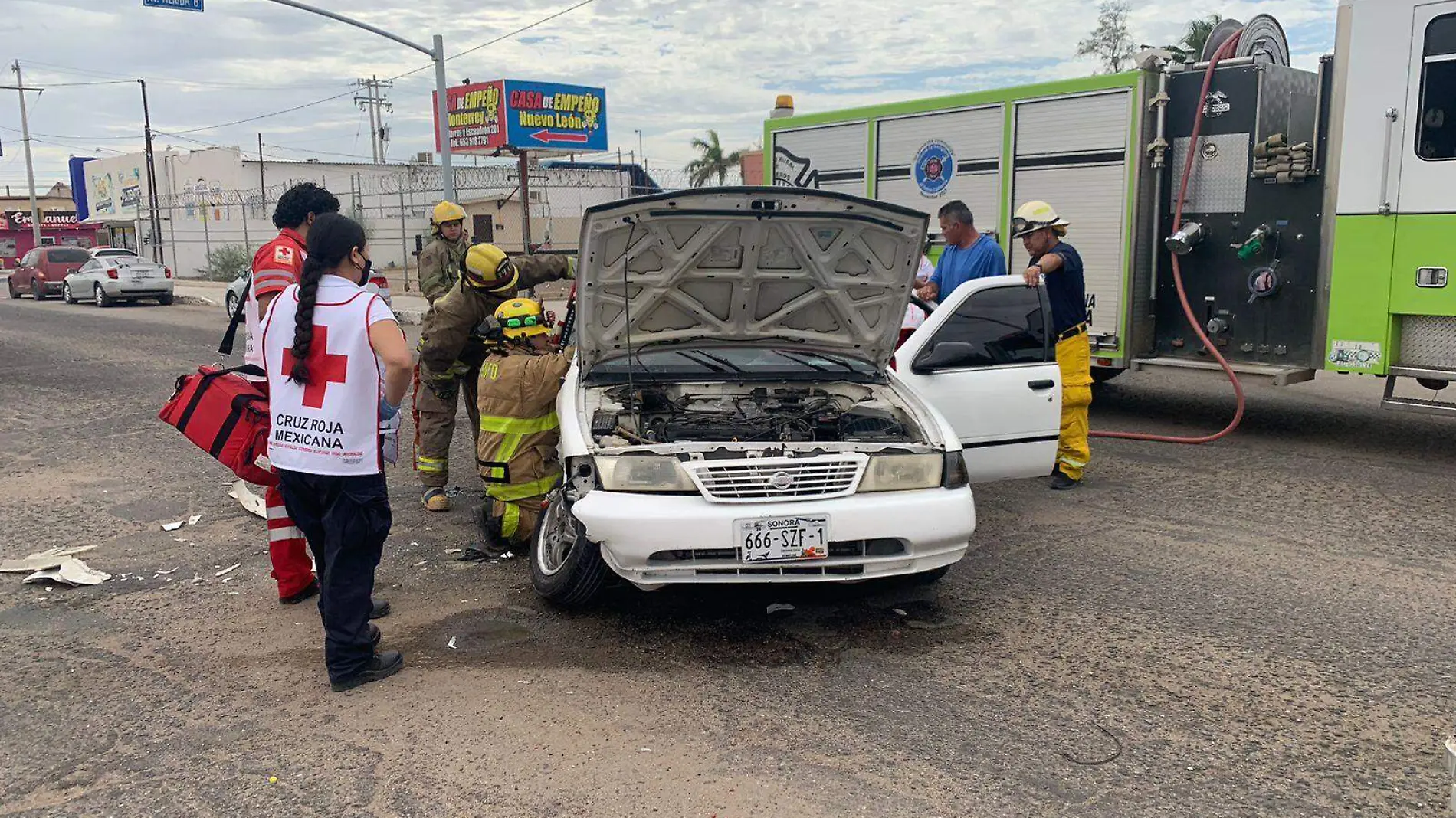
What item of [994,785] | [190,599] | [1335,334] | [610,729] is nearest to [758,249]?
[610,729]

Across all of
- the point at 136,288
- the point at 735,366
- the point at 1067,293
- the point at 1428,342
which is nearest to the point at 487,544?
the point at 735,366

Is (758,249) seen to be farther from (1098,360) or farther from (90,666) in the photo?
(1098,360)

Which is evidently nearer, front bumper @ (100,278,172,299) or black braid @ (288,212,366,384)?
black braid @ (288,212,366,384)

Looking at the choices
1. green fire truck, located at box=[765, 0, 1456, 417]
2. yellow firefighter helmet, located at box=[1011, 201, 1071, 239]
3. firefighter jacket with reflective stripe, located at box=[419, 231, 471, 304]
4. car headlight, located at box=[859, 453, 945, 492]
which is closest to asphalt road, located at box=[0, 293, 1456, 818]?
car headlight, located at box=[859, 453, 945, 492]

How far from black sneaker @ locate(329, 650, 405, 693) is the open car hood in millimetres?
1616

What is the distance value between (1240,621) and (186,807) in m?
4.01

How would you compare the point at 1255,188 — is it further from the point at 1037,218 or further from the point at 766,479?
the point at 766,479

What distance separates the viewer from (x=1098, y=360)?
9.75m

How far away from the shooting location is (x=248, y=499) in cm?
686

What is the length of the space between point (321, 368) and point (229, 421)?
1.11m

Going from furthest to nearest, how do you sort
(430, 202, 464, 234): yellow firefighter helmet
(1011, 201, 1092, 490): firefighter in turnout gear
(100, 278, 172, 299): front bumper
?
(100, 278, 172, 299): front bumper < (430, 202, 464, 234): yellow firefighter helmet < (1011, 201, 1092, 490): firefighter in turnout gear

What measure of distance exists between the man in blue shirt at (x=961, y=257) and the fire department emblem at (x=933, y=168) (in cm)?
315

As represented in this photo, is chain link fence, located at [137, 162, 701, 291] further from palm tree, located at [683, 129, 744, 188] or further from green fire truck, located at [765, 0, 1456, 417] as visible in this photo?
green fire truck, located at [765, 0, 1456, 417]

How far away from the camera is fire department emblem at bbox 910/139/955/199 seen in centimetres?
1052
